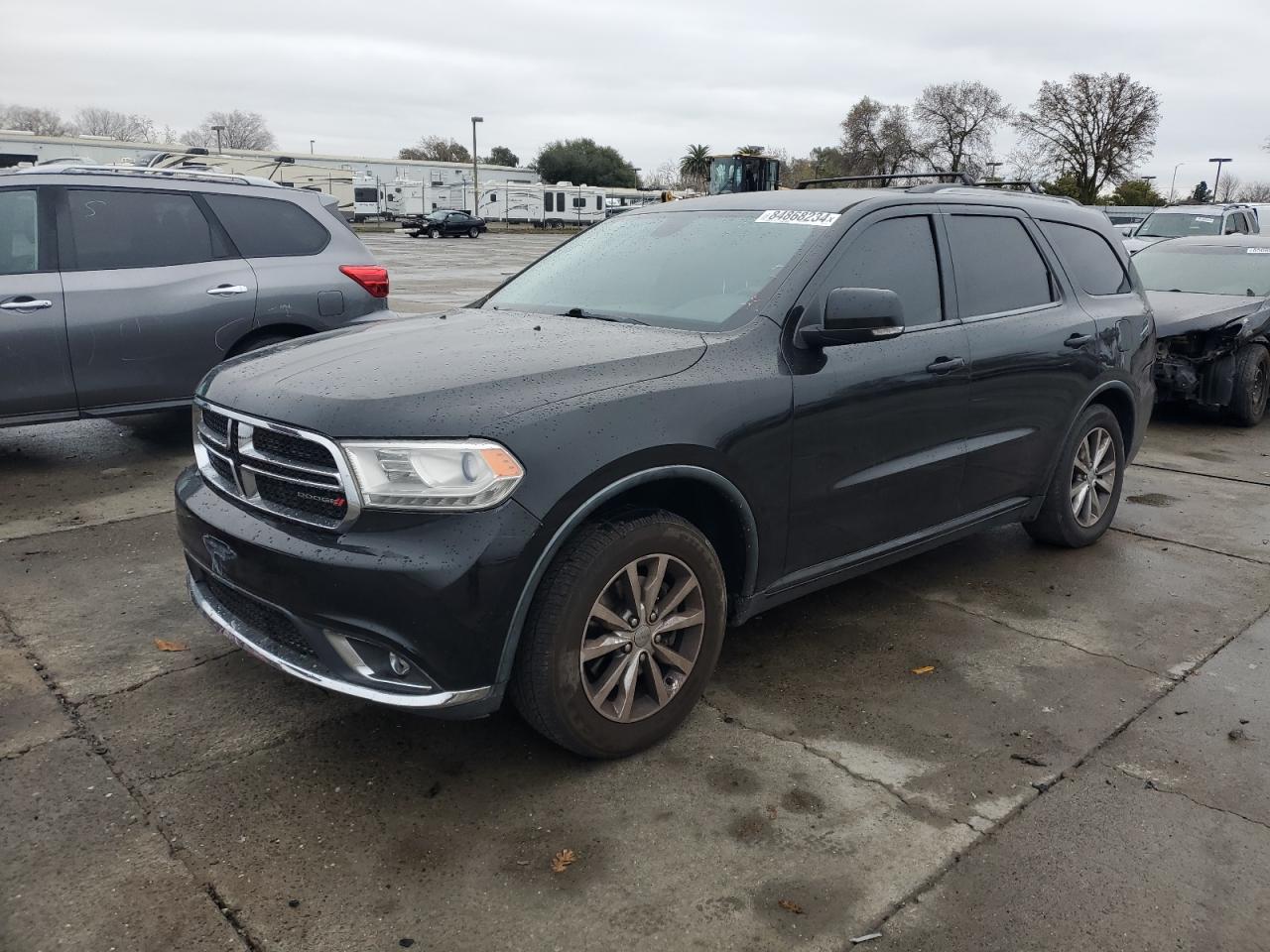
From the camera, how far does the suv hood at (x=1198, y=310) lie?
839 cm

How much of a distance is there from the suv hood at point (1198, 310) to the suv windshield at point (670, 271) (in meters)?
5.64

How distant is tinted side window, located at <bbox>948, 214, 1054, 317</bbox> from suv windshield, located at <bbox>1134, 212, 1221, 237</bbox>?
47.8 ft

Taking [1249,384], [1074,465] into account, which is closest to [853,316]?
[1074,465]

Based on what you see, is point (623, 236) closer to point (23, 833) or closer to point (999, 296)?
point (999, 296)

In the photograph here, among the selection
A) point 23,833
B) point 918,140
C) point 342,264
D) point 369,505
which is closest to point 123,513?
point 342,264

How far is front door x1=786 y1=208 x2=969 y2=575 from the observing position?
11.7ft

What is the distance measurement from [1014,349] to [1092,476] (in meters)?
1.19

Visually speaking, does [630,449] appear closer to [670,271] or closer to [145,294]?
[670,271]

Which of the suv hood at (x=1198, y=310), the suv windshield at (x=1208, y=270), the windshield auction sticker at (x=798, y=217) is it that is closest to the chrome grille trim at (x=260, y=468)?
the windshield auction sticker at (x=798, y=217)

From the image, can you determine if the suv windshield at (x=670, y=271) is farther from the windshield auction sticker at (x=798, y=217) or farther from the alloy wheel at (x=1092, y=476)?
the alloy wheel at (x=1092, y=476)

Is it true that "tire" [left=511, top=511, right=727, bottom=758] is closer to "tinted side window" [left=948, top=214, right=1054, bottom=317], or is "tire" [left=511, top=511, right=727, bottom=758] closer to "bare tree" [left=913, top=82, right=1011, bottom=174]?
"tinted side window" [left=948, top=214, right=1054, bottom=317]

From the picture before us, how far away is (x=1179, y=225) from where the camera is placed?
1752cm

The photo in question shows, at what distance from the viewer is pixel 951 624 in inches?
172

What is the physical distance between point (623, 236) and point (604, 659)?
6.73ft
